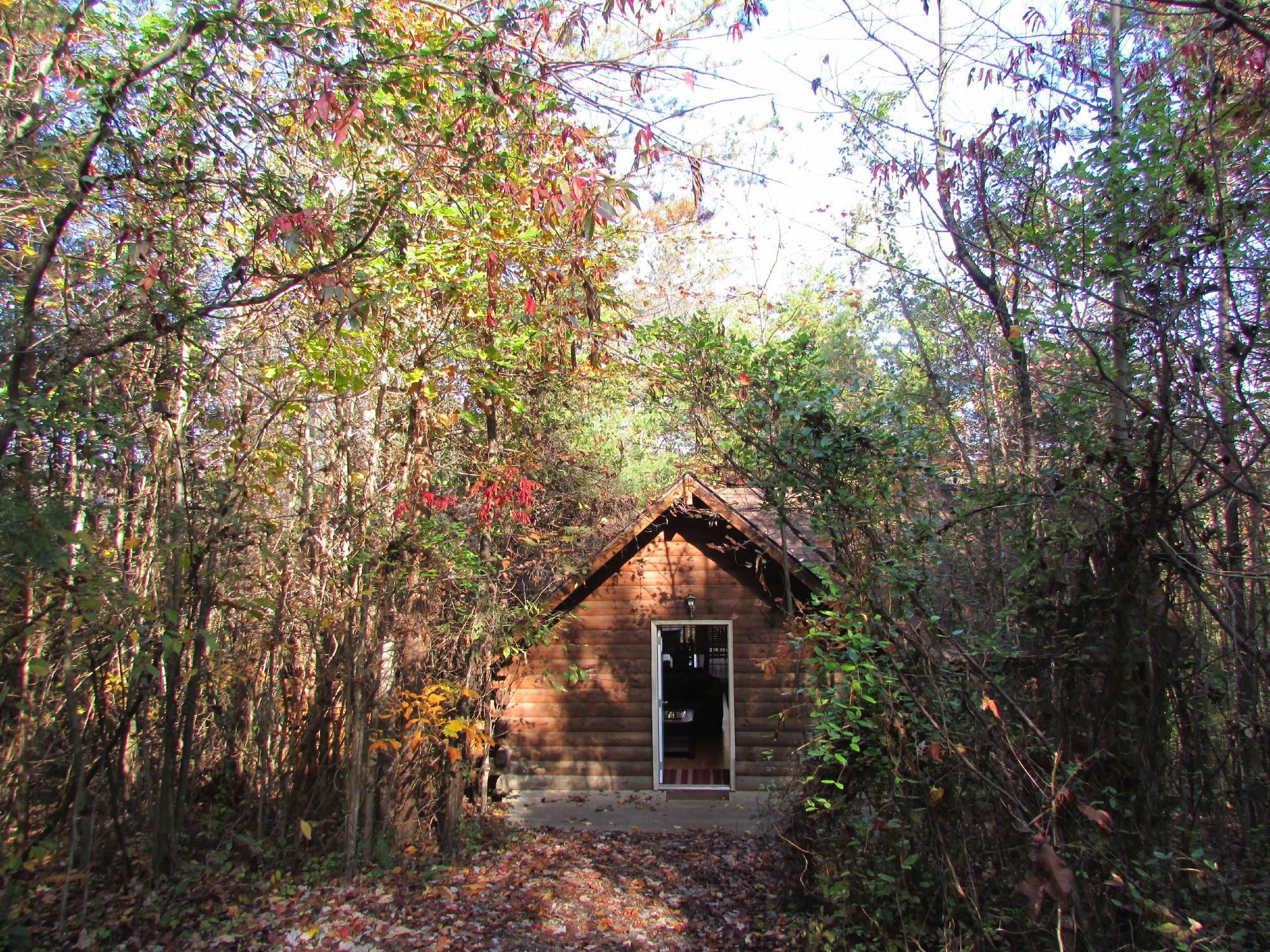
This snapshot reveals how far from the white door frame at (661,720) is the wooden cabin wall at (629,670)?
5cm

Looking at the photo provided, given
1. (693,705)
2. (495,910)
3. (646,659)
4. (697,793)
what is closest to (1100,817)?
(495,910)

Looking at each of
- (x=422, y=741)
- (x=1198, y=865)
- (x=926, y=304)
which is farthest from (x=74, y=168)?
(x=926, y=304)

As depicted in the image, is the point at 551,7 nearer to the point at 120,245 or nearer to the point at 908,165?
the point at 120,245

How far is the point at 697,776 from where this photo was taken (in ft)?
39.2

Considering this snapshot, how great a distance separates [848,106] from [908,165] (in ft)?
2.82

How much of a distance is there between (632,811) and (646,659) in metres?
1.94

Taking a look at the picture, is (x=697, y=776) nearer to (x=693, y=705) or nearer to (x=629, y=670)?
(x=629, y=670)

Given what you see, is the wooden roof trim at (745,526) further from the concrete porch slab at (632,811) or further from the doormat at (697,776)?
the doormat at (697,776)

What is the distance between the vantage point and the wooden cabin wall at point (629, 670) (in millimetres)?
11055

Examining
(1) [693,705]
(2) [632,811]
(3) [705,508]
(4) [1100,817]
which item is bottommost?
(2) [632,811]

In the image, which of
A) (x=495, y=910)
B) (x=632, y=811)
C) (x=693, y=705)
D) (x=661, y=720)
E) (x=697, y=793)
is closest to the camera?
(x=495, y=910)

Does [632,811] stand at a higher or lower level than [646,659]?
lower

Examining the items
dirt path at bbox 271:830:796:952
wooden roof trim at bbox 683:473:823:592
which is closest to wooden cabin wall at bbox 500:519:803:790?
wooden roof trim at bbox 683:473:823:592

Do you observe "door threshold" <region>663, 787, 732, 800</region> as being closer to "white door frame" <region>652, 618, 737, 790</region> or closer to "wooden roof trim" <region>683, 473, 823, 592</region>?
"white door frame" <region>652, 618, 737, 790</region>
